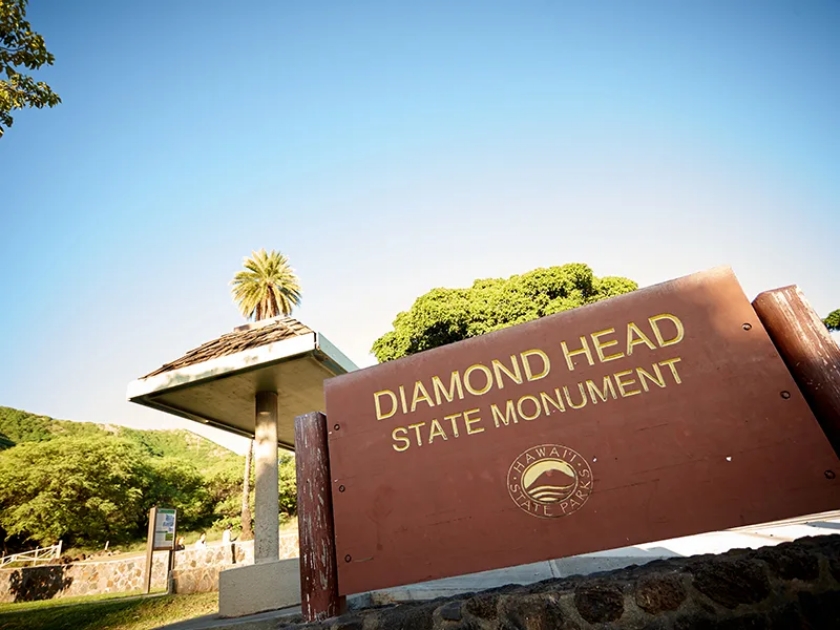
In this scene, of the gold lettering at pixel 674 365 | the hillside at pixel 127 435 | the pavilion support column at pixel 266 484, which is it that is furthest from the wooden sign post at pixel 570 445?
the hillside at pixel 127 435

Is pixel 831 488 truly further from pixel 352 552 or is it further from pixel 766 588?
pixel 352 552

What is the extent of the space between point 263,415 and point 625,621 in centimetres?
641

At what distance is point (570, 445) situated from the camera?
2.21 m

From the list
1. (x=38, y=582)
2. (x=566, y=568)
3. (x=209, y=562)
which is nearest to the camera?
(x=566, y=568)

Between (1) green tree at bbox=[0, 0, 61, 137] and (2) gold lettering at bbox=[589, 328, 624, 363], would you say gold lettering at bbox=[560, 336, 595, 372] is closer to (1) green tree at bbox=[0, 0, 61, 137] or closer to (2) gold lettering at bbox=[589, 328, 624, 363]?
(2) gold lettering at bbox=[589, 328, 624, 363]

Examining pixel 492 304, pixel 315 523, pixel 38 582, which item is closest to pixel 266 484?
pixel 315 523

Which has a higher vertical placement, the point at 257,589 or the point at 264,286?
the point at 264,286

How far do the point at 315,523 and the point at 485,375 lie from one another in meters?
1.28

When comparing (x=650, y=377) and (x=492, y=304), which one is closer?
(x=650, y=377)

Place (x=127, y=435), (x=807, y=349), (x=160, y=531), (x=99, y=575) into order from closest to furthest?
(x=807, y=349)
(x=160, y=531)
(x=99, y=575)
(x=127, y=435)

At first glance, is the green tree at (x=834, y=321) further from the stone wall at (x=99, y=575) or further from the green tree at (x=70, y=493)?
the green tree at (x=70, y=493)

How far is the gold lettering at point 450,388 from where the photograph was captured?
2.49 meters

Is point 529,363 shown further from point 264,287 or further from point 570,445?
point 264,287

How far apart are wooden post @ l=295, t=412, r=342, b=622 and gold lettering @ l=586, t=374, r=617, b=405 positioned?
1570 mm
